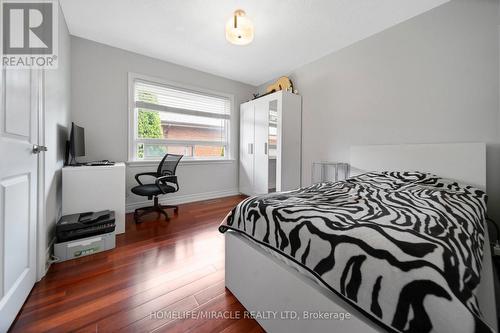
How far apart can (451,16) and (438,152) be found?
1395mm

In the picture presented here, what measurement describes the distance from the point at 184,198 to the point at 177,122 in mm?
1384

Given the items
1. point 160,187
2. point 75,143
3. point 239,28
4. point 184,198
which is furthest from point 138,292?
point 239,28

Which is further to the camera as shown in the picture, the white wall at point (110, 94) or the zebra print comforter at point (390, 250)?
the white wall at point (110, 94)

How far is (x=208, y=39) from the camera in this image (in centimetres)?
266

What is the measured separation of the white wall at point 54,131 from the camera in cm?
163

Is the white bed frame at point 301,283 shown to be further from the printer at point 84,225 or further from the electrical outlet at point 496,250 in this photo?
the printer at point 84,225

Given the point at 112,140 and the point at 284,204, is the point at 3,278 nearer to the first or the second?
the point at 284,204

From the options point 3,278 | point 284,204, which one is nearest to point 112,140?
point 3,278

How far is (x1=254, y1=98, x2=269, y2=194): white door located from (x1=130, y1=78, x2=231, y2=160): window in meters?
0.73

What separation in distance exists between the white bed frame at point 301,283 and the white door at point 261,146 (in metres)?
2.22

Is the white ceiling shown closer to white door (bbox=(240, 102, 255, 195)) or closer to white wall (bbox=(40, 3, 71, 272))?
white wall (bbox=(40, 3, 71, 272))

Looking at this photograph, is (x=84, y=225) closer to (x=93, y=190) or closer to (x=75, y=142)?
(x=93, y=190)

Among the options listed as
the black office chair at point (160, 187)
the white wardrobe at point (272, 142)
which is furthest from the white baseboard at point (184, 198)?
the white wardrobe at point (272, 142)

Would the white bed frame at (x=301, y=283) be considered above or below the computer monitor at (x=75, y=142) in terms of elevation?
below
